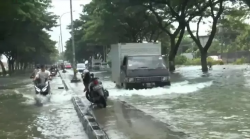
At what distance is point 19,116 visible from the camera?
458 inches

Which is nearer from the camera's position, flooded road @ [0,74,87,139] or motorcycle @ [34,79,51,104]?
flooded road @ [0,74,87,139]

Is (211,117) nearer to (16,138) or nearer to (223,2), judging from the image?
(16,138)

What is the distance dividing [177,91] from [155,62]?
2.12 meters

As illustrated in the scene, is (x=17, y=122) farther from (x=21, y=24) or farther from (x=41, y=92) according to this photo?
(x=21, y=24)

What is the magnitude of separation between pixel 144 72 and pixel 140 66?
1.90 ft

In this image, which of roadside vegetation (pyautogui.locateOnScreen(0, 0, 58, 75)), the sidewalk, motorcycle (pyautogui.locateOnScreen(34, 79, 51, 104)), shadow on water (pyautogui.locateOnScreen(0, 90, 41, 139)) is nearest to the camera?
shadow on water (pyautogui.locateOnScreen(0, 90, 41, 139))

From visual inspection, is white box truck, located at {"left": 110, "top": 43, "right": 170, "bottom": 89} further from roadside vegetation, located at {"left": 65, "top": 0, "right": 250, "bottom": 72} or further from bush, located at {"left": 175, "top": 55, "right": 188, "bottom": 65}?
bush, located at {"left": 175, "top": 55, "right": 188, "bottom": 65}

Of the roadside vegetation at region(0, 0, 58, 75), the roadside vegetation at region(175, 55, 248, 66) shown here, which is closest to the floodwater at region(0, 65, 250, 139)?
the roadside vegetation at region(0, 0, 58, 75)

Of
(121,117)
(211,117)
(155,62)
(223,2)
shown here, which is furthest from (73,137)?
(223,2)

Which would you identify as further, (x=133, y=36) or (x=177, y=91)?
(x=133, y=36)

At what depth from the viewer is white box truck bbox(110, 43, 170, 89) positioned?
709 inches

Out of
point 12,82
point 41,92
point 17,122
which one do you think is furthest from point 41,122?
point 12,82

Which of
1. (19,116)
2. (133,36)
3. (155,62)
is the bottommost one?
(19,116)

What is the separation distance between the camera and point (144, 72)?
59.5ft
